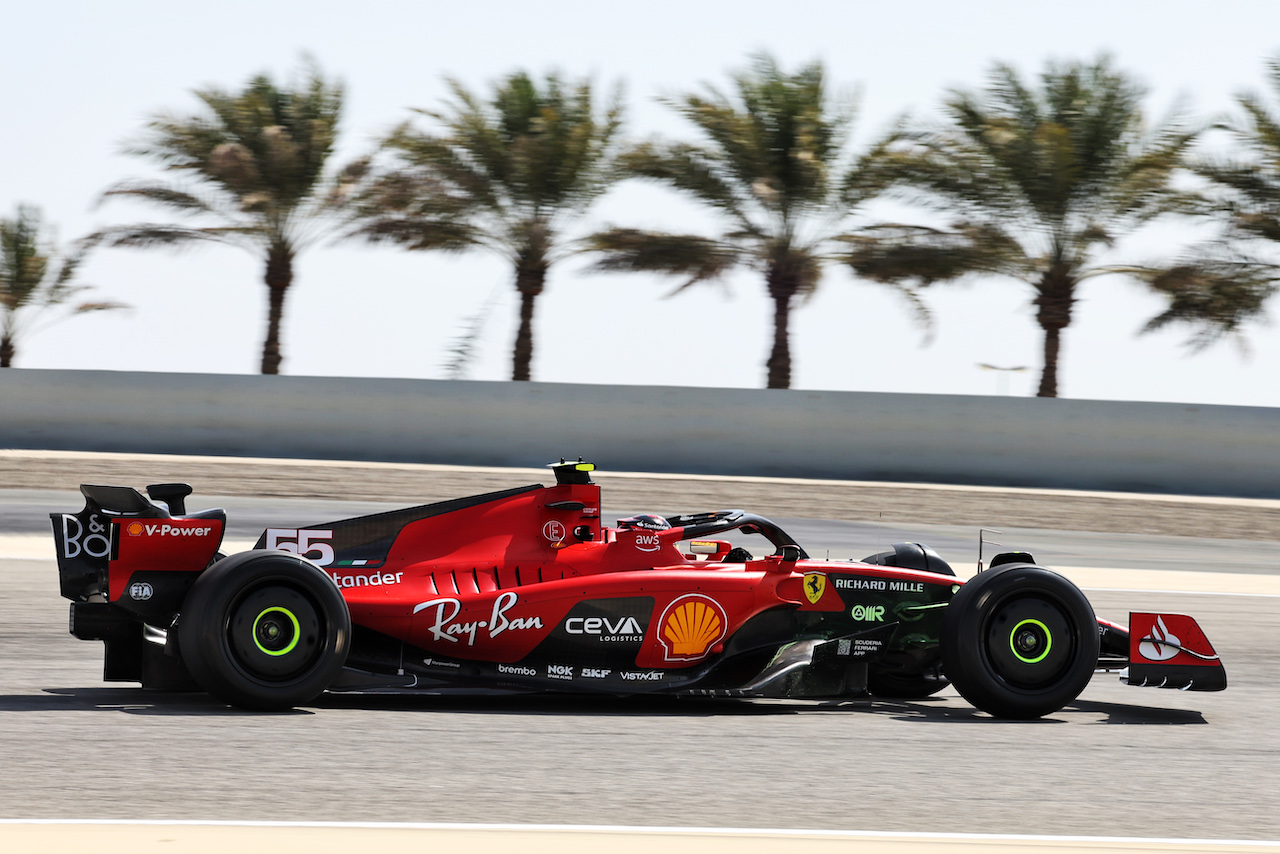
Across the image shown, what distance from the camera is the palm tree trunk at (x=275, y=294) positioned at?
27.3 meters

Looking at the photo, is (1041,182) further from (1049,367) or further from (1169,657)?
(1169,657)

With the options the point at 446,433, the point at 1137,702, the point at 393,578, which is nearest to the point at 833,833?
the point at 393,578

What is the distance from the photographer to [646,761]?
5.68 m

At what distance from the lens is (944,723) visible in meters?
6.82

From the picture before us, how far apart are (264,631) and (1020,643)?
11.4 ft

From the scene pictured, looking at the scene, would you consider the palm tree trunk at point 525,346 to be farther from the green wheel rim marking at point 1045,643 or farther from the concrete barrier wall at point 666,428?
the green wheel rim marking at point 1045,643

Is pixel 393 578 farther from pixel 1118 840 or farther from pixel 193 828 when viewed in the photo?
pixel 1118 840

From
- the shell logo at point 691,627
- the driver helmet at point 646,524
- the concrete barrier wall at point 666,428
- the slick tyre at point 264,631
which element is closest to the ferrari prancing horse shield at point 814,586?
the shell logo at point 691,627

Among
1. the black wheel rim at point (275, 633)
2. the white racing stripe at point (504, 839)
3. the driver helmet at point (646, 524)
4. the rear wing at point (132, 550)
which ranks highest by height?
the driver helmet at point (646, 524)

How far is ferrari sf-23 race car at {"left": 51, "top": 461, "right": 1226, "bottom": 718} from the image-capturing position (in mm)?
6285

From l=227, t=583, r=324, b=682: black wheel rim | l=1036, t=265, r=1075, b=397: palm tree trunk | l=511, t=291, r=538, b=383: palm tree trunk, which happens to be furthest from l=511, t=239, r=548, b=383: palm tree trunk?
l=227, t=583, r=324, b=682: black wheel rim

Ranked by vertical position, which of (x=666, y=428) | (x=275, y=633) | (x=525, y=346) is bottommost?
(x=275, y=633)

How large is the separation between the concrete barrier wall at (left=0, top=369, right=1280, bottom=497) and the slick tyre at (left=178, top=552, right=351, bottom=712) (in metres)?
17.6

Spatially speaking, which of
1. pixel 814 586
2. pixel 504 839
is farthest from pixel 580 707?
pixel 504 839
